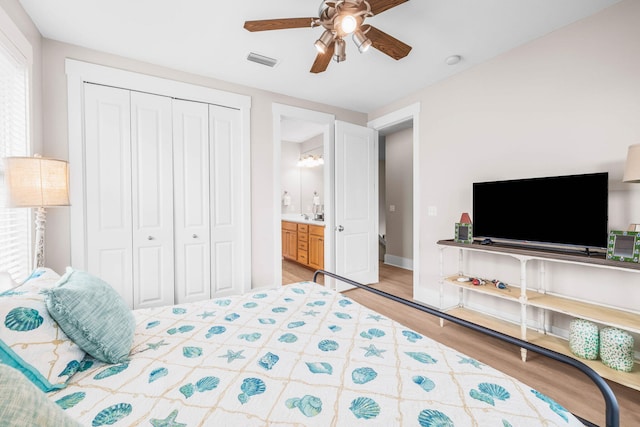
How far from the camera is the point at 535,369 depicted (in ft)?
6.57

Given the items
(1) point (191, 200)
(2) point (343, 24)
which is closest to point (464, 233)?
(2) point (343, 24)

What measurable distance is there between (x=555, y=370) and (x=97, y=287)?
9.66ft

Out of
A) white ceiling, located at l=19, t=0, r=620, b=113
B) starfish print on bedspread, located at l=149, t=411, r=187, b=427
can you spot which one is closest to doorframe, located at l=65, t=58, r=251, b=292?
white ceiling, located at l=19, t=0, r=620, b=113

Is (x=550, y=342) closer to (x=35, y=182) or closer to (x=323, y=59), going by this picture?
(x=323, y=59)

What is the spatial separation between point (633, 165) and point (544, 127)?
0.82m

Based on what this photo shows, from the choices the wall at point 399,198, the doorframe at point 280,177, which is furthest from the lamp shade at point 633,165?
the wall at point 399,198

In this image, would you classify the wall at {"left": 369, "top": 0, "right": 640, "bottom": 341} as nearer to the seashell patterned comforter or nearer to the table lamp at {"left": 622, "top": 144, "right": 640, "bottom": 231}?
the table lamp at {"left": 622, "top": 144, "right": 640, "bottom": 231}

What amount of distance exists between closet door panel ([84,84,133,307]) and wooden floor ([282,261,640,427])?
2639 mm

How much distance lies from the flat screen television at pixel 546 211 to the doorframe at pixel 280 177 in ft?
5.77

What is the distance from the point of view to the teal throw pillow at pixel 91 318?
3.42ft

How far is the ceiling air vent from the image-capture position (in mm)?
2574

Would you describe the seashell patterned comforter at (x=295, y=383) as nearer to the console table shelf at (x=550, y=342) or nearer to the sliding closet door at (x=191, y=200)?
the console table shelf at (x=550, y=342)

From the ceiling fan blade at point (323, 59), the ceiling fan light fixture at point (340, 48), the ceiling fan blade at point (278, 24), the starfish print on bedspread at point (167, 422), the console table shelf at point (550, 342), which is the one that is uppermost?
the ceiling fan blade at point (278, 24)

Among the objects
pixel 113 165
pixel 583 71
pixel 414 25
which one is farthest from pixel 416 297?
pixel 113 165
